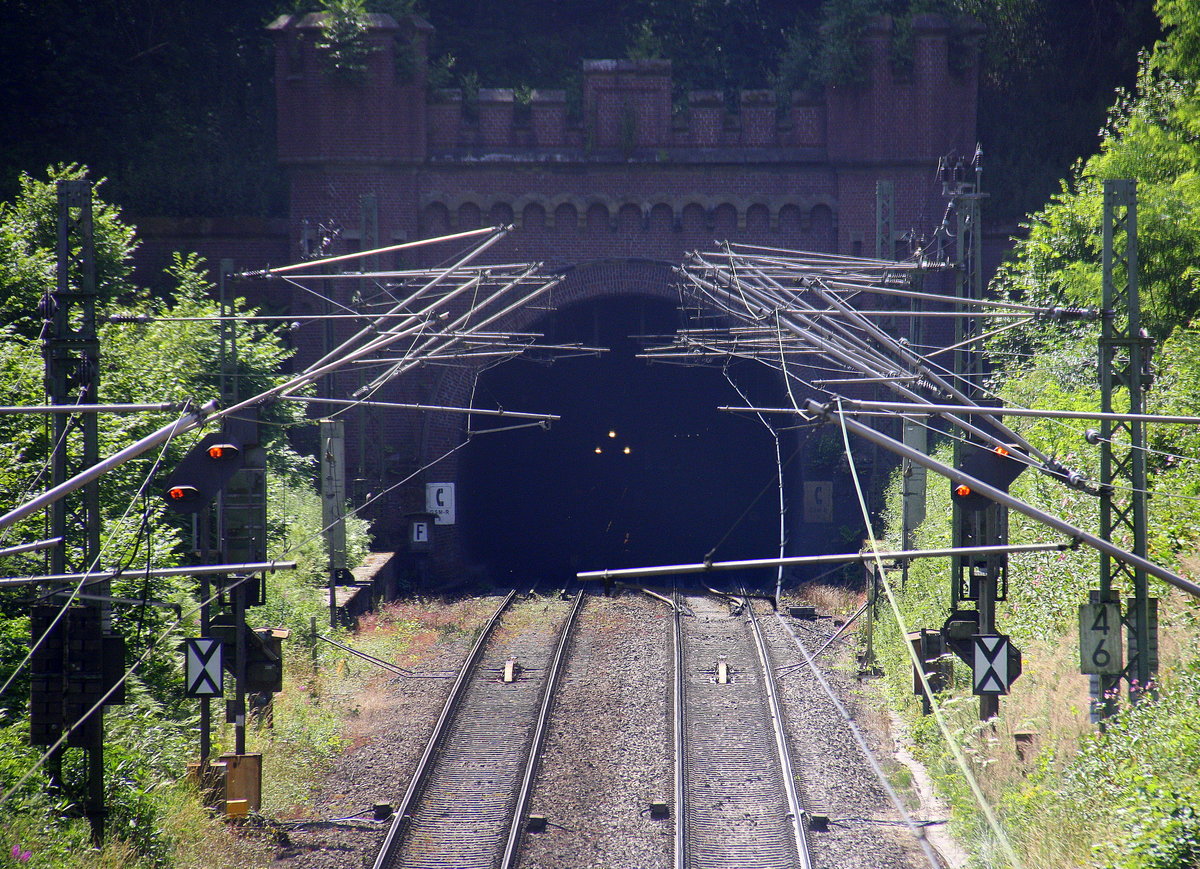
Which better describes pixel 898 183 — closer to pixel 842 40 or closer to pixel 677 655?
pixel 842 40

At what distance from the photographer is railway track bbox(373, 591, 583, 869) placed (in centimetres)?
1205

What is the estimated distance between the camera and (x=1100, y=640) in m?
11.4

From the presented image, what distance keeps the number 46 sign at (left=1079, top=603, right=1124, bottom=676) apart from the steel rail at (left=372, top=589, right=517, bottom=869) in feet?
23.1

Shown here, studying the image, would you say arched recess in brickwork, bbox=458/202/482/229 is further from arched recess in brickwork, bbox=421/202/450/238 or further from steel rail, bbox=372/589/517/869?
steel rail, bbox=372/589/517/869

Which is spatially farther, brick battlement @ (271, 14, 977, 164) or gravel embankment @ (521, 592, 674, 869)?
brick battlement @ (271, 14, 977, 164)

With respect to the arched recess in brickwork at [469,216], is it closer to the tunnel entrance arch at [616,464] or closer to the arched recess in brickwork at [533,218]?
the arched recess in brickwork at [533,218]

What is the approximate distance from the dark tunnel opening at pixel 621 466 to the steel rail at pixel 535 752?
458 inches

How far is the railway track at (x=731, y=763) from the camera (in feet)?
39.4

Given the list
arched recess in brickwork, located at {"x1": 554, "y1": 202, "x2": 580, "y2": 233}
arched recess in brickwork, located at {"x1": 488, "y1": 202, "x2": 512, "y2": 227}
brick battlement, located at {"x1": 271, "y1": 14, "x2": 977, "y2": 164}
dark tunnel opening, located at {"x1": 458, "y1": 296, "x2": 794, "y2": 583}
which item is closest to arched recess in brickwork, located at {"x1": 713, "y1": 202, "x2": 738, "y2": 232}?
brick battlement, located at {"x1": 271, "y1": 14, "x2": 977, "y2": 164}

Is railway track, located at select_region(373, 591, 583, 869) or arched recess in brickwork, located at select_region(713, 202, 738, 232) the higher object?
arched recess in brickwork, located at select_region(713, 202, 738, 232)

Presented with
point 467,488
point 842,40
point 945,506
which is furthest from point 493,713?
point 842,40

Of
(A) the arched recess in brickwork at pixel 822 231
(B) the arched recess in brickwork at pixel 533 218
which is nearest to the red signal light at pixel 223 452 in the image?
(B) the arched recess in brickwork at pixel 533 218

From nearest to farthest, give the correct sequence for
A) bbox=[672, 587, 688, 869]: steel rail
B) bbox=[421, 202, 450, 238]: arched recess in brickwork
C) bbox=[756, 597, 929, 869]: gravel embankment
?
bbox=[756, 597, 929, 869]: gravel embankment
bbox=[672, 587, 688, 869]: steel rail
bbox=[421, 202, 450, 238]: arched recess in brickwork

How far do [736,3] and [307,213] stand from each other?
1484cm
